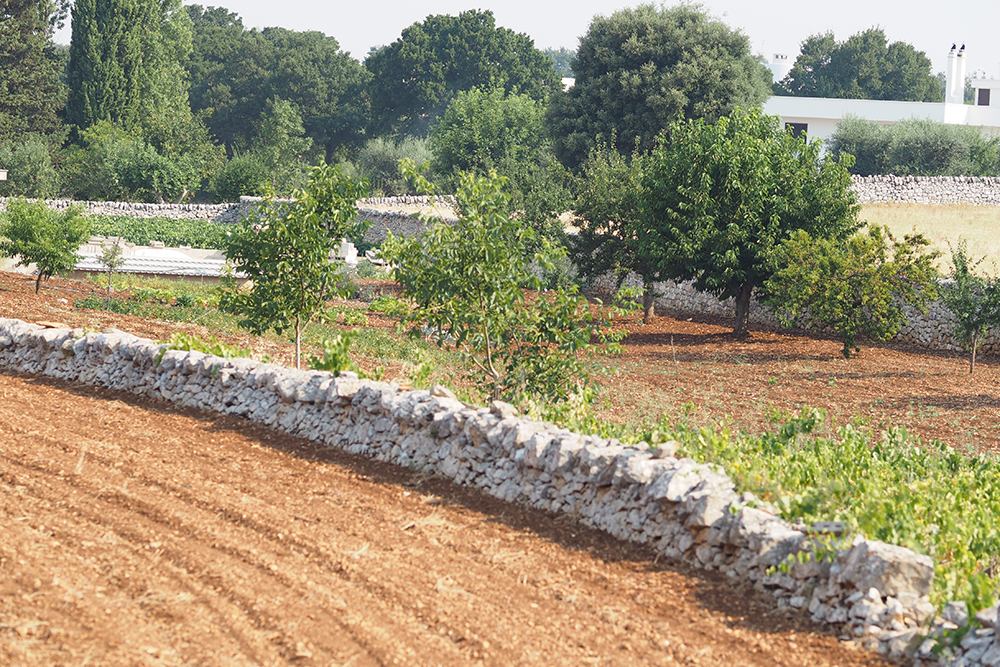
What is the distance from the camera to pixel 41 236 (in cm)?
2425

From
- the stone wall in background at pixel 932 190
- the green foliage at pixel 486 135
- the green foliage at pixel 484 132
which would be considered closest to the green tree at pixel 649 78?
the green foliage at pixel 486 135

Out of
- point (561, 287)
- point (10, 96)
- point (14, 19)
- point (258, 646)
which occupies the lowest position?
point (258, 646)

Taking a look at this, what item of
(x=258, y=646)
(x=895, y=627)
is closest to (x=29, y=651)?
(x=258, y=646)

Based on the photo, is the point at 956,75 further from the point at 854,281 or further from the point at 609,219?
the point at 854,281

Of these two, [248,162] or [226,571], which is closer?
[226,571]

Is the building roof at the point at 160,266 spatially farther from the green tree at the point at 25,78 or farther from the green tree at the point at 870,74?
the green tree at the point at 870,74

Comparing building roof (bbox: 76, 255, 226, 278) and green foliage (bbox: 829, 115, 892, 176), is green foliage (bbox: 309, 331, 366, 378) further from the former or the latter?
green foliage (bbox: 829, 115, 892, 176)

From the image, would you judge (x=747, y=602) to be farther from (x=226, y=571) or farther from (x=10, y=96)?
(x=10, y=96)

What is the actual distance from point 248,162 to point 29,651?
180 ft

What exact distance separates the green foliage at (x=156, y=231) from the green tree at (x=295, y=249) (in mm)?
28559

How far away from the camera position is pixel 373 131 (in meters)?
86.2

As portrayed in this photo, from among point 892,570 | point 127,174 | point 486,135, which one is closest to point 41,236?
point 892,570

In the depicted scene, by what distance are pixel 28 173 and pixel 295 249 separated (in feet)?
153

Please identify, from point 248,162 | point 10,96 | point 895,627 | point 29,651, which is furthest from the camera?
point 10,96
